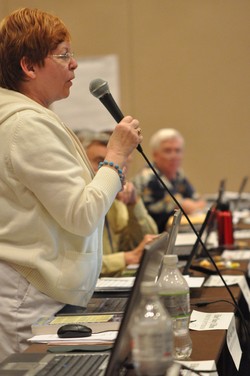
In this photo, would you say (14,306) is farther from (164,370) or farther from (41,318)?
(164,370)

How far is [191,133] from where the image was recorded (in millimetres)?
7164

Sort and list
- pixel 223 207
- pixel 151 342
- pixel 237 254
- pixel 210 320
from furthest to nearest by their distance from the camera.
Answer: pixel 223 207 → pixel 237 254 → pixel 210 320 → pixel 151 342

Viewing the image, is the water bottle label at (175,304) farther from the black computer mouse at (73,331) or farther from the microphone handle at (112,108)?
the microphone handle at (112,108)

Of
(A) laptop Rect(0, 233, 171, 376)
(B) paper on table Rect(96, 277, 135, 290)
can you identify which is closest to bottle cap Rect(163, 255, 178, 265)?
(A) laptop Rect(0, 233, 171, 376)

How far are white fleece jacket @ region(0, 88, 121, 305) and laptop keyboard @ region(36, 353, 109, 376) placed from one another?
357 mm

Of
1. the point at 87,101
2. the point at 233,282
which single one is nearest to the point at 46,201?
the point at 233,282

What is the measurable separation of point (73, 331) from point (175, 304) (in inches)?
11.4

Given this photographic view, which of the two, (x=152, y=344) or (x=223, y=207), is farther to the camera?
(x=223, y=207)

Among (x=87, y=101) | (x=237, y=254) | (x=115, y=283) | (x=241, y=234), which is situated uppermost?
(x=87, y=101)

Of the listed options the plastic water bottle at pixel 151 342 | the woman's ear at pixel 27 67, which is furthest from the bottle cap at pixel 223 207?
the plastic water bottle at pixel 151 342

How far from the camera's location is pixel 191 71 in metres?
7.11

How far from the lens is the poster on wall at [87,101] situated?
7332 mm

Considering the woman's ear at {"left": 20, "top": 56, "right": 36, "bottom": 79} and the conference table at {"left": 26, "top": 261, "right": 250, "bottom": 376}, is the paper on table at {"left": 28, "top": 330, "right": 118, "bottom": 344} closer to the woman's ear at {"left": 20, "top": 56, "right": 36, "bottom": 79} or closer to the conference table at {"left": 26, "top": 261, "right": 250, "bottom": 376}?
the conference table at {"left": 26, "top": 261, "right": 250, "bottom": 376}

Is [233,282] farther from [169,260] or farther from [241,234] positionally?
[241,234]
